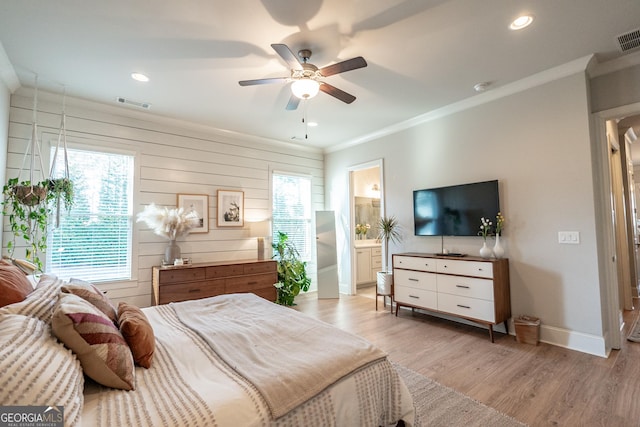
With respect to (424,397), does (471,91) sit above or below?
above

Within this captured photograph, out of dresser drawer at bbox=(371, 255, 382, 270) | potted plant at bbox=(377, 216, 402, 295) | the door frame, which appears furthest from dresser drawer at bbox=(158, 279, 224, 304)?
the door frame

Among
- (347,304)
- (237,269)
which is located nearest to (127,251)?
(237,269)

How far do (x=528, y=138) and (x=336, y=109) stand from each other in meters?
2.37

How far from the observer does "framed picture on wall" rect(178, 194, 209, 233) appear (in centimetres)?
437

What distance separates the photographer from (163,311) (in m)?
2.30

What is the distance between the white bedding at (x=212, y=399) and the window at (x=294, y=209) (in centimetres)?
387

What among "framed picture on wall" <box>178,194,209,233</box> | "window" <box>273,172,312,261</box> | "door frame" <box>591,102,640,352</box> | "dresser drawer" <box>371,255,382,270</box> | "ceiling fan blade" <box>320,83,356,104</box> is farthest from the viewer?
"dresser drawer" <box>371,255,382,270</box>

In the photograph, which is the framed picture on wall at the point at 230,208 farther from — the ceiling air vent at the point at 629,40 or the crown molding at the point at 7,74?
the ceiling air vent at the point at 629,40

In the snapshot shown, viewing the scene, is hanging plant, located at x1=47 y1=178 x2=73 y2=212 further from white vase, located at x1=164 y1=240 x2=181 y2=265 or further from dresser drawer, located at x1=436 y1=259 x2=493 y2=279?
dresser drawer, located at x1=436 y1=259 x2=493 y2=279

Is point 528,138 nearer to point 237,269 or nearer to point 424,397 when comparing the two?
point 424,397

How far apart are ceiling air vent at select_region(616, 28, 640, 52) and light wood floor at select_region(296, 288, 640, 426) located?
2920 millimetres

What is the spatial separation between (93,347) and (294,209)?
4619mm

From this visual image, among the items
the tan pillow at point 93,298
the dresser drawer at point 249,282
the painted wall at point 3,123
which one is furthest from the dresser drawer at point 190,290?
the tan pillow at point 93,298

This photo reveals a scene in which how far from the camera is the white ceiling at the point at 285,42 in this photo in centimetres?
220
